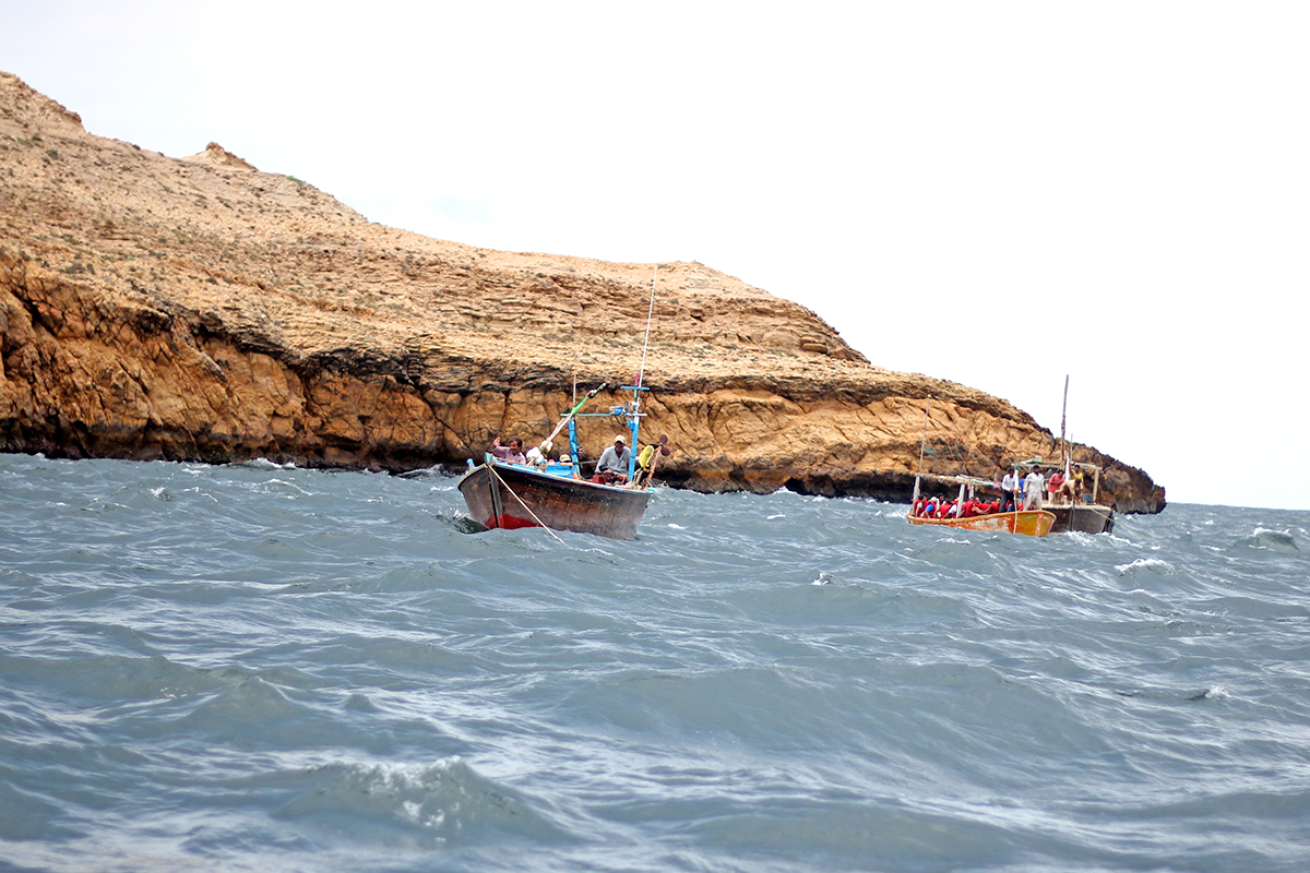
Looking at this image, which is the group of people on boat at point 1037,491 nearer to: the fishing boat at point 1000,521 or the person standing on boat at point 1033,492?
the person standing on boat at point 1033,492

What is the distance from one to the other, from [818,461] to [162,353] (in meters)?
25.7

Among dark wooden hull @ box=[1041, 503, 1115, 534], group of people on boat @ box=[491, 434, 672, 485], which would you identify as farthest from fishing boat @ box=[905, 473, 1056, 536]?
group of people on boat @ box=[491, 434, 672, 485]

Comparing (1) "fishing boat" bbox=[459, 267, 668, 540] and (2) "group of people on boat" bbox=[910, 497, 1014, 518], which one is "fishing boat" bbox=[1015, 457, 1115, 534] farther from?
(1) "fishing boat" bbox=[459, 267, 668, 540]

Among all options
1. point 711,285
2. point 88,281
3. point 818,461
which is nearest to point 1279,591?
point 818,461

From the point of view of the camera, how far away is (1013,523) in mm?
23438

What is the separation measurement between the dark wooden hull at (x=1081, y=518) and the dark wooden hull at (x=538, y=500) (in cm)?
1416

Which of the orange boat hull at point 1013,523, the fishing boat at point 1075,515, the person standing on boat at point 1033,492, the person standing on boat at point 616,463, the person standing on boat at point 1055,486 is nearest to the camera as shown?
Result: the person standing on boat at point 616,463

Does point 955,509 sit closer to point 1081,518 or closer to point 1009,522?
point 1009,522

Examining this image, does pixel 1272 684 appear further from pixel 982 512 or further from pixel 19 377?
pixel 19 377

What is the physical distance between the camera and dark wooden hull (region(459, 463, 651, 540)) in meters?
13.9

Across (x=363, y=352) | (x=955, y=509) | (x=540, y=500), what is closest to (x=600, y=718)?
(x=540, y=500)

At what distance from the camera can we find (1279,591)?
47.3ft

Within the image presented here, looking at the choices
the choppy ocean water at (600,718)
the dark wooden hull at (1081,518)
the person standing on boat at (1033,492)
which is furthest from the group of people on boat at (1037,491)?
the choppy ocean water at (600,718)

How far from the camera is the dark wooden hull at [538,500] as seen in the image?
1393 centimetres
